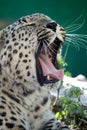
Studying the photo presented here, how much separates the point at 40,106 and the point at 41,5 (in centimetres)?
368

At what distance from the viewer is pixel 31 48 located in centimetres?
427

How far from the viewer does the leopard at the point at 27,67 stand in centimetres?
424

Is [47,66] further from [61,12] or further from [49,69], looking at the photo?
[61,12]

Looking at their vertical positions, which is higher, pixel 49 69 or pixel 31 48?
pixel 31 48

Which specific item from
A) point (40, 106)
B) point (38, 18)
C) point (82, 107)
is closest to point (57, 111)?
point (82, 107)

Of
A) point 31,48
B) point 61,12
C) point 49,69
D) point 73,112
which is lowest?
point 73,112

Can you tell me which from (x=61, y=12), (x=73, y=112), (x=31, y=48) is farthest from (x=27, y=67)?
(x=61, y=12)

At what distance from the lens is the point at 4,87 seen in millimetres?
4293

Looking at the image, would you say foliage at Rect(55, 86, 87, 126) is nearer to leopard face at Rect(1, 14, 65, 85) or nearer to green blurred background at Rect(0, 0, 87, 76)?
leopard face at Rect(1, 14, 65, 85)

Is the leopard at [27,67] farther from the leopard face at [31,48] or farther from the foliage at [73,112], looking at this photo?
the foliage at [73,112]

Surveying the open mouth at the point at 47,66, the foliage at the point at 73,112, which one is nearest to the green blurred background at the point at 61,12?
the foliage at the point at 73,112

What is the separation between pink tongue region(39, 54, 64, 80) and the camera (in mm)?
4340

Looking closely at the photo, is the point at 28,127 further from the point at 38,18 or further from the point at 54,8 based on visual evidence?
the point at 54,8

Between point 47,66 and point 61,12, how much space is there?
3765mm
